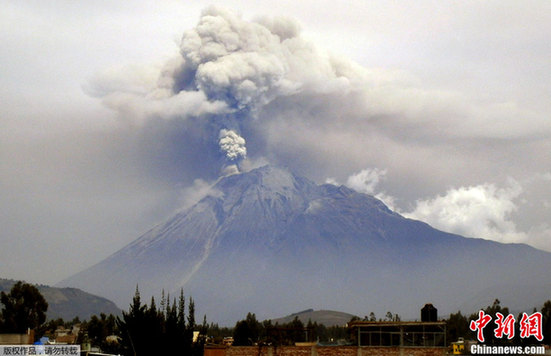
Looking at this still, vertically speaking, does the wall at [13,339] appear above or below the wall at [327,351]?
above

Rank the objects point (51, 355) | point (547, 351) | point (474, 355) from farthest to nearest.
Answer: point (547, 351) → point (474, 355) → point (51, 355)

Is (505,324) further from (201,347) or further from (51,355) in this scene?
(201,347)

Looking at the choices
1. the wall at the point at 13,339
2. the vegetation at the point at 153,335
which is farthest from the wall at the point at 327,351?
the wall at the point at 13,339

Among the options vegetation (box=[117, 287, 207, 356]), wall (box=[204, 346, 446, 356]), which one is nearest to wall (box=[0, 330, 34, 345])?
wall (box=[204, 346, 446, 356])

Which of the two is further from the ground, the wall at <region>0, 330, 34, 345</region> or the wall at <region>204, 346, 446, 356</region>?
the wall at <region>0, 330, 34, 345</region>

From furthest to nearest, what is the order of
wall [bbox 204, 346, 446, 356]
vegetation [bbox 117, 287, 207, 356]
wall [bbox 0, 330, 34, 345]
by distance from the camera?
1. vegetation [bbox 117, 287, 207, 356]
2. wall [bbox 204, 346, 446, 356]
3. wall [bbox 0, 330, 34, 345]

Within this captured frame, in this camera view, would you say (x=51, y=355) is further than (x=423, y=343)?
No

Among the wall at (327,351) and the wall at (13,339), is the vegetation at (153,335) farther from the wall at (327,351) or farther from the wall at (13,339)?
the wall at (13,339)

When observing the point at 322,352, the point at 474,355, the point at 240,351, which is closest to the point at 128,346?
the point at 240,351

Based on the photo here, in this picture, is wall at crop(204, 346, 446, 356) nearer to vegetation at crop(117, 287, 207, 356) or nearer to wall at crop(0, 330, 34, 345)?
vegetation at crop(117, 287, 207, 356)
